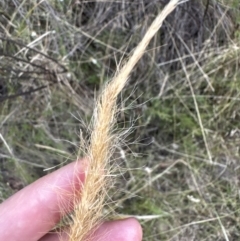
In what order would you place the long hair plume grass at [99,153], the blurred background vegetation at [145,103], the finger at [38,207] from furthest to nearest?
the blurred background vegetation at [145,103] → the finger at [38,207] → the long hair plume grass at [99,153]

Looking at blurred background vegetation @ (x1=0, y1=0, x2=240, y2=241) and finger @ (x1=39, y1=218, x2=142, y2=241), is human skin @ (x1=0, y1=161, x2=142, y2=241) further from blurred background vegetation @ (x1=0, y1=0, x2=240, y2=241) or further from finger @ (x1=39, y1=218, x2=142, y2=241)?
blurred background vegetation @ (x1=0, y1=0, x2=240, y2=241)

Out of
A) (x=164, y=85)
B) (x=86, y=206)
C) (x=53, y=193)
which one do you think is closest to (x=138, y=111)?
(x=164, y=85)

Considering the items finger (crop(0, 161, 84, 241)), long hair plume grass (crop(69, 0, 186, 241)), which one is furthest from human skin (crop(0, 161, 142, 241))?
long hair plume grass (crop(69, 0, 186, 241))

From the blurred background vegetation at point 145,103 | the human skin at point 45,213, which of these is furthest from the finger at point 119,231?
the blurred background vegetation at point 145,103

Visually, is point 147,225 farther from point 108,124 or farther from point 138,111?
point 108,124

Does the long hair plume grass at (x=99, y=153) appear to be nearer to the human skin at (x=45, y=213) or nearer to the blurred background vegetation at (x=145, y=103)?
the human skin at (x=45, y=213)
